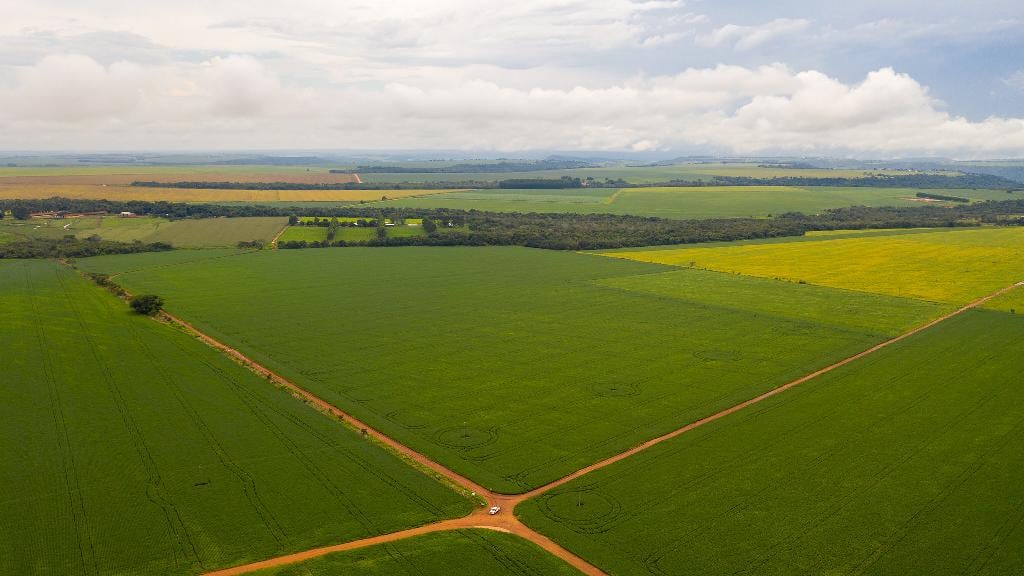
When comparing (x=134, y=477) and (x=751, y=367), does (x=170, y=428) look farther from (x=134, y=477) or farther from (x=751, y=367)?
(x=751, y=367)

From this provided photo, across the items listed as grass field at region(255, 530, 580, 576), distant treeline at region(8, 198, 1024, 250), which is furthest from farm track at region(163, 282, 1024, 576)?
distant treeline at region(8, 198, 1024, 250)

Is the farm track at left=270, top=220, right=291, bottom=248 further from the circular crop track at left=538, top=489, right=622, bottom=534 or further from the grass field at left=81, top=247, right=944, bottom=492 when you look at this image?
the circular crop track at left=538, top=489, right=622, bottom=534

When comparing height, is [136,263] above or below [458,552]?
above

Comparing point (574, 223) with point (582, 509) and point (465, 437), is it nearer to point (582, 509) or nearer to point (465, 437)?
point (465, 437)

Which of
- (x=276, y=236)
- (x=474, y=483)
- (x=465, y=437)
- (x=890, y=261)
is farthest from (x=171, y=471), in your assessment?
(x=890, y=261)

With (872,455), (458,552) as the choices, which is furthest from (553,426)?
(872,455)

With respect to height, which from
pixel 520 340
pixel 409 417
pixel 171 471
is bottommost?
pixel 171 471
